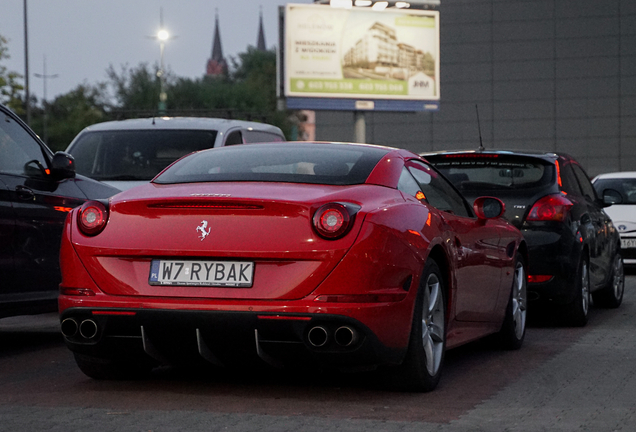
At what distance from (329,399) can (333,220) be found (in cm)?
96

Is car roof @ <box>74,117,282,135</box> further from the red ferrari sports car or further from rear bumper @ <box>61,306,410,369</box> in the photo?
rear bumper @ <box>61,306,410,369</box>

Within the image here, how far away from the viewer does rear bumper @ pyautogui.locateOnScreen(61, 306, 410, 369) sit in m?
5.49

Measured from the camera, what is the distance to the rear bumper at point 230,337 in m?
5.49

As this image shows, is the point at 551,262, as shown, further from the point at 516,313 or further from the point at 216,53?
the point at 216,53

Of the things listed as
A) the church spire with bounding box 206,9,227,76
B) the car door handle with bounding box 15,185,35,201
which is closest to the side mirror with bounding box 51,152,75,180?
the car door handle with bounding box 15,185,35,201

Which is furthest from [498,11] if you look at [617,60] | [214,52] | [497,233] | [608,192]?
[214,52]

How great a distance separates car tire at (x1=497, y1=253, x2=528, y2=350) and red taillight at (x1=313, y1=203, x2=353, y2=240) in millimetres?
2867

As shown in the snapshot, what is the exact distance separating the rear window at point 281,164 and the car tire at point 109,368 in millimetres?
1024

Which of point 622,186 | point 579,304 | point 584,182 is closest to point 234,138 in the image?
point 584,182

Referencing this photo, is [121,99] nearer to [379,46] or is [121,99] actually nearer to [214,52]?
[379,46]

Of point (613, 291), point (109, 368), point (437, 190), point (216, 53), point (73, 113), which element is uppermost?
point (216, 53)

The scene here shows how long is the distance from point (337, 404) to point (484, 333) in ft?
6.66

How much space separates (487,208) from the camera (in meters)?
7.50

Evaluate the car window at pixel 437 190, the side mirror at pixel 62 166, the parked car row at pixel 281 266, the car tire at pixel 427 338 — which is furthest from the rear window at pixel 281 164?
the side mirror at pixel 62 166
